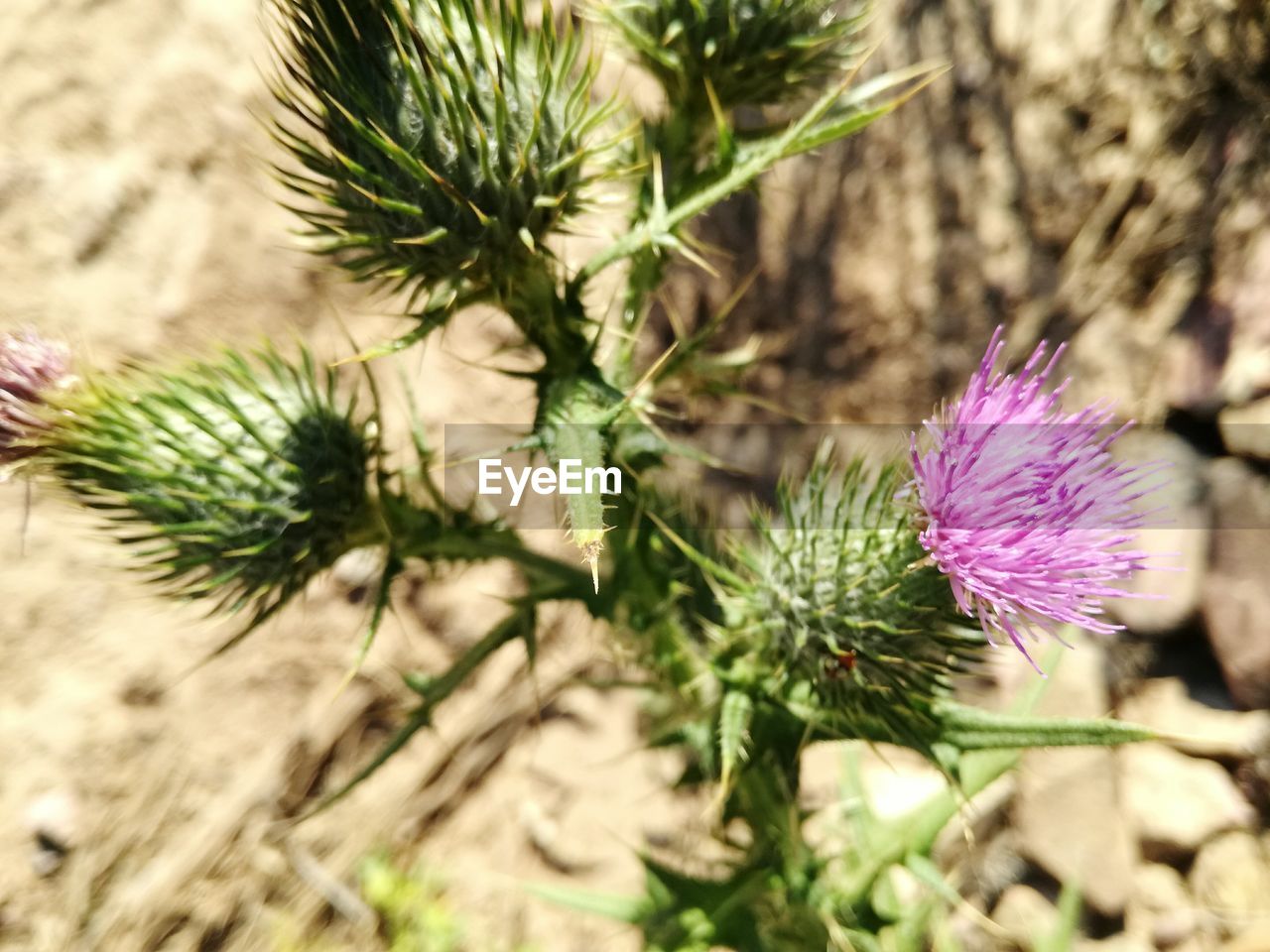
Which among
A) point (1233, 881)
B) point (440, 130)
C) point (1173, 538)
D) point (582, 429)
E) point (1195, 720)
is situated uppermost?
point (440, 130)

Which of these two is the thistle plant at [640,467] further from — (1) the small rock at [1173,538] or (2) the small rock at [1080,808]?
(1) the small rock at [1173,538]

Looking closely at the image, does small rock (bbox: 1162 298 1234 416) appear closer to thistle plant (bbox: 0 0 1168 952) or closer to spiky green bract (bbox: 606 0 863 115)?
thistle plant (bbox: 0 0 1168 952)

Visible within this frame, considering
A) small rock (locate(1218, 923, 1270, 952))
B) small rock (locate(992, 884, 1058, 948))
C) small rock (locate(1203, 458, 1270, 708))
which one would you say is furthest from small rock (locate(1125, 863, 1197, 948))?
small rock (locate(1203, 458, 1270, 708))

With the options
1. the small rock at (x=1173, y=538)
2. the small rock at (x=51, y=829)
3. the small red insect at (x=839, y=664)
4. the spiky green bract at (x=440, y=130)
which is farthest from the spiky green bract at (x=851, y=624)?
the small rock at (x=51, y=829)

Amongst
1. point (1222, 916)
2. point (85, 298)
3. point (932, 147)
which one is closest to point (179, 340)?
point (85, 298)

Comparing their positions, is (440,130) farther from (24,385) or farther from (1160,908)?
(1160,908)

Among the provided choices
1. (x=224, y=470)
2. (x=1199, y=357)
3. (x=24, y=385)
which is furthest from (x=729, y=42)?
(x=1199, y=357)

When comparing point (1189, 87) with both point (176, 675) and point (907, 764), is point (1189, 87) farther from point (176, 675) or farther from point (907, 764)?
point (176, 675)
